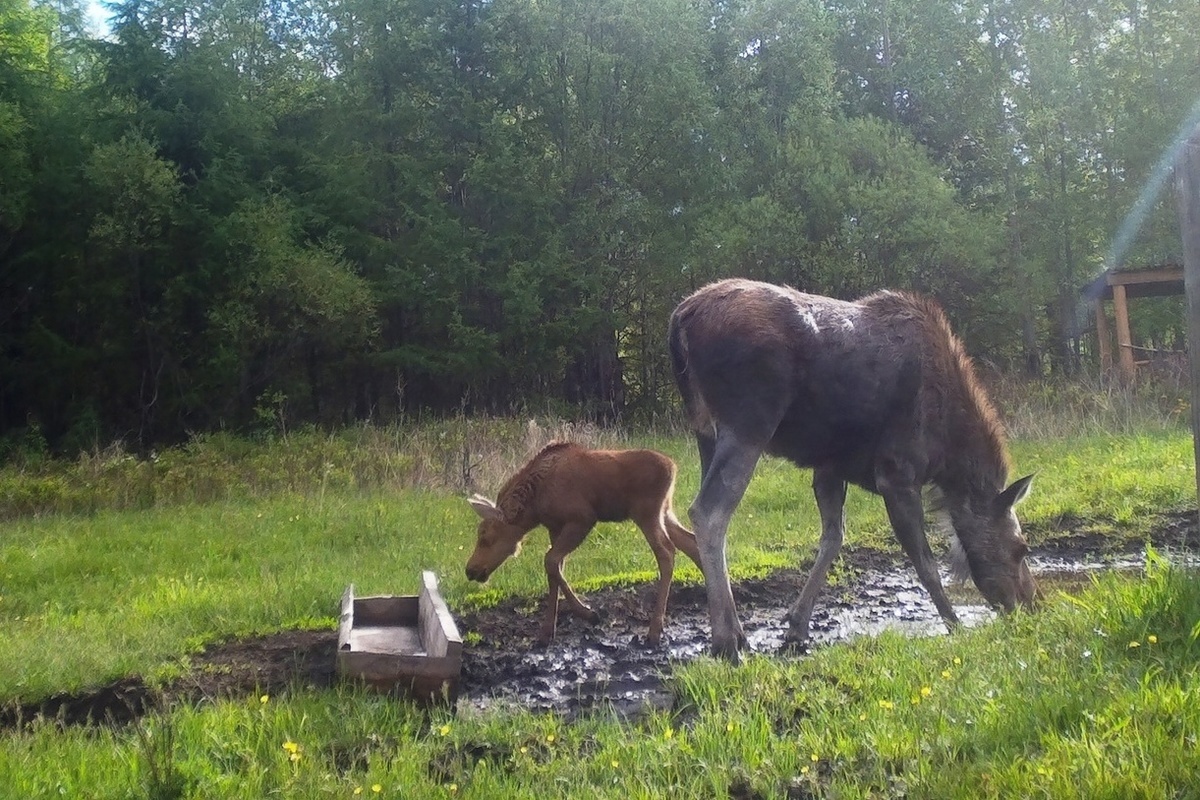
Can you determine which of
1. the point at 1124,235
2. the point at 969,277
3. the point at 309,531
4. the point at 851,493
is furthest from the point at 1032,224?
the point at 309,531

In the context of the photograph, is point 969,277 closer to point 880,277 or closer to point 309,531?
point 880,277

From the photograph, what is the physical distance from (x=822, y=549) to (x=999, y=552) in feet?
3.77

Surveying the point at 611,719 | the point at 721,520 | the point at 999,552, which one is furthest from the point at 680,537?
the point at 611,719

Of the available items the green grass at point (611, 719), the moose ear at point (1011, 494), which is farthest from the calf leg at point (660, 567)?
the moose ear at point (1011, 494)

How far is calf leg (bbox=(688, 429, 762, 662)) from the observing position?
20.5ft

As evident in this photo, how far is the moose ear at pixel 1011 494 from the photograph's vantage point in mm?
6941

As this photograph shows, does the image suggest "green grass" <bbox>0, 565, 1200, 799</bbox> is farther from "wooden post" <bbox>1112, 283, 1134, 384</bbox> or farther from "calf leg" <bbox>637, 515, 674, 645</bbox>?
"wooden post" <bbox>1112, 283, 1134, 384</bbox>

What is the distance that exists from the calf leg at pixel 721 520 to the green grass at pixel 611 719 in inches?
27.6

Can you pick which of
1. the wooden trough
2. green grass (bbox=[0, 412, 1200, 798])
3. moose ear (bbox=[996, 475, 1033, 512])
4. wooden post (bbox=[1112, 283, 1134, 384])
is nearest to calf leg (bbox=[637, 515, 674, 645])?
green grass (bbox=[0, 412, 1200, 798])

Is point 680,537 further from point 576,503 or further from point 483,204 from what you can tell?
point 483,204

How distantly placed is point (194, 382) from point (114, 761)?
21.8 meters

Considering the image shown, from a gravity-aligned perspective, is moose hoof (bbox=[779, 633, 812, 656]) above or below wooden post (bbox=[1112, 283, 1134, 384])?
below

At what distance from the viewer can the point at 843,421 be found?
6797 millimetres

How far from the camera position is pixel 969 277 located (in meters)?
24.0
